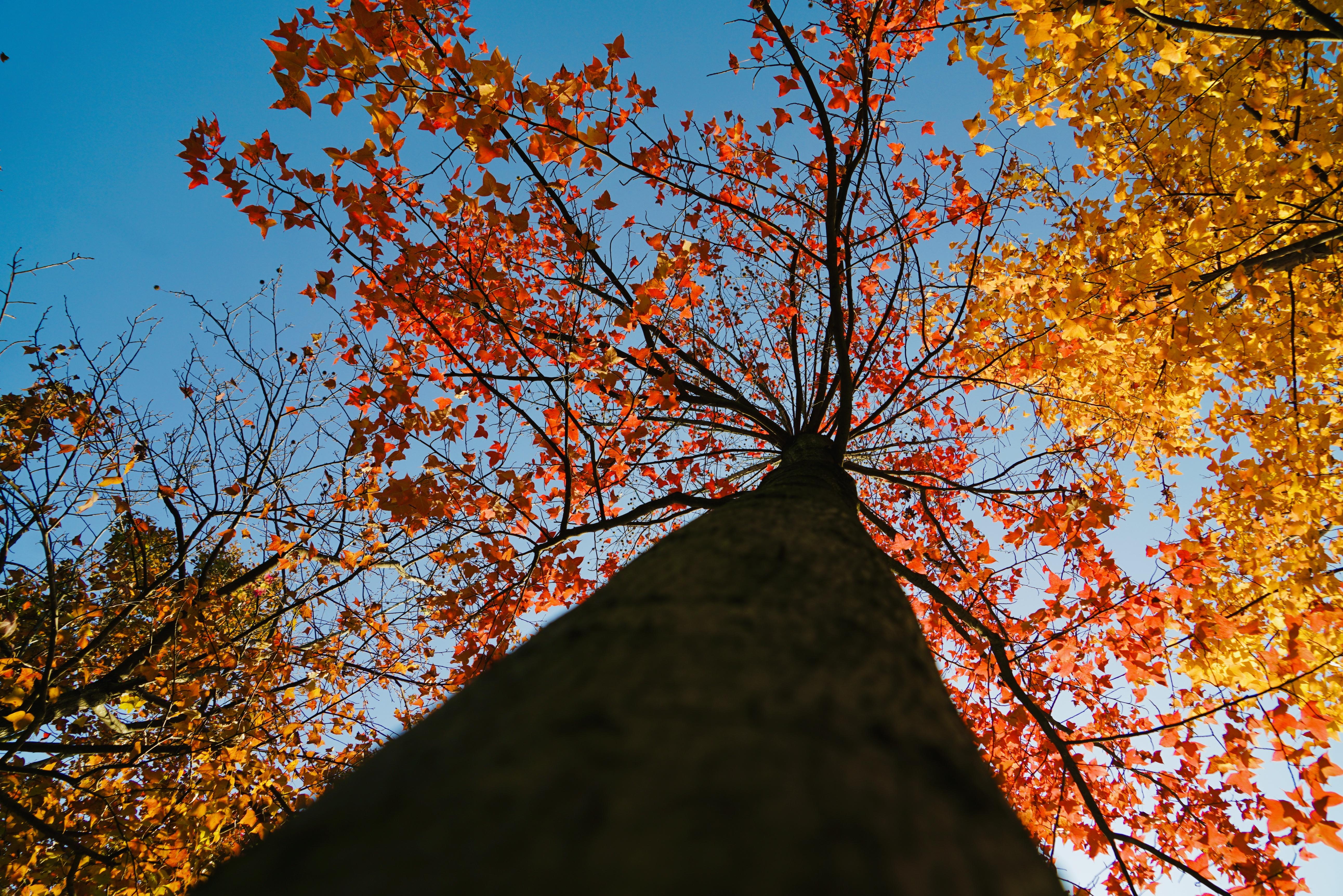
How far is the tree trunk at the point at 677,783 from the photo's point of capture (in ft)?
1.49

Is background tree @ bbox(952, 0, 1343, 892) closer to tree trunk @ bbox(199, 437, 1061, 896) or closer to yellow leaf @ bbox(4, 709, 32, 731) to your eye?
tree trunk @ bbox(199, 437, 1061, 896)

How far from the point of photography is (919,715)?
776 millimetres

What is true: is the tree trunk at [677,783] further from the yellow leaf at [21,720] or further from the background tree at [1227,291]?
the yellow leaf at [21,720]

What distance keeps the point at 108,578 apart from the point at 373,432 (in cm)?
709

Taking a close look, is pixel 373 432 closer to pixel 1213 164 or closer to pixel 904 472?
pixel 904 472

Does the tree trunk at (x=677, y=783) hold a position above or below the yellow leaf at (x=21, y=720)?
below

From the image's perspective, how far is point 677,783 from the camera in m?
0.52

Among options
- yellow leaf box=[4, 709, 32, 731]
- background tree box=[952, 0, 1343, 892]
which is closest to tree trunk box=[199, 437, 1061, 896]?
background tree box=[952, 0, 1343, 892]

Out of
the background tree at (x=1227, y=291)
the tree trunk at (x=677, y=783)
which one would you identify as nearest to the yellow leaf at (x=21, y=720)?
the tree trunk at (x=677, y=783)

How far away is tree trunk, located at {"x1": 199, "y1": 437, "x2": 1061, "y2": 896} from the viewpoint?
456 millimetres

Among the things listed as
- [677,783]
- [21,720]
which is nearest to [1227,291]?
[677,783]

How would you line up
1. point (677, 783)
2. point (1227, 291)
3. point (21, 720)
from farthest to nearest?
point (1227, 291)
point (21, 720)
point (677, 783)

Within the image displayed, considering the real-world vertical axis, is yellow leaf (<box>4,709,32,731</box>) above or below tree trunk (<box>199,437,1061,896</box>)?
above

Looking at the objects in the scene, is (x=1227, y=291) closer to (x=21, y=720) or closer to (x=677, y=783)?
(x=677, y=783)
